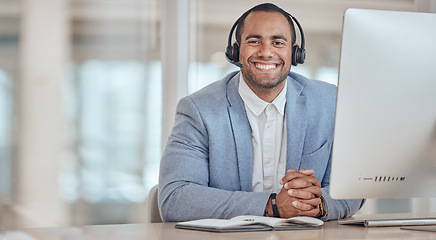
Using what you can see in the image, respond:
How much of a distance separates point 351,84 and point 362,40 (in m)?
0.10

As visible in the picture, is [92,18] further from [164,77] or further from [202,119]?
[202,119]

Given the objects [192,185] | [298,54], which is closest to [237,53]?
[298,54]

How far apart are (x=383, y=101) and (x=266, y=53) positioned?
89 centimetres

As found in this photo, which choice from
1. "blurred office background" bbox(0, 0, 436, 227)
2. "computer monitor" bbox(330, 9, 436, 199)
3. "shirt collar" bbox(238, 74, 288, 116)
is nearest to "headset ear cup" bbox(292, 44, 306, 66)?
"shirt collar" bbox(238, 74, 288, 116)

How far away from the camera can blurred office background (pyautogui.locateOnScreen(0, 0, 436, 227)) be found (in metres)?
3.09

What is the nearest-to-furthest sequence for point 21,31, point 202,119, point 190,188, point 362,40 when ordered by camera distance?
point 362,40 < point 190,188 < point 202,119 < point 21,31

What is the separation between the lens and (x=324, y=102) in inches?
79.8

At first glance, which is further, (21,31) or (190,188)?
(21,31)

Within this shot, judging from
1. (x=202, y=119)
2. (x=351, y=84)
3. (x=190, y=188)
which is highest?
(x=351, y=84)

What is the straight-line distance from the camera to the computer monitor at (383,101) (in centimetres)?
122

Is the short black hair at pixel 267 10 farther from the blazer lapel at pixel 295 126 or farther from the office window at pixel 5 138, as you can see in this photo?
the office window at pixel 5 138

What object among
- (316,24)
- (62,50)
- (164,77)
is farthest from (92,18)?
(316,24)

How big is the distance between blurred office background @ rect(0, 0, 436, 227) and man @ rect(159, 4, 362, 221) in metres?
1.21

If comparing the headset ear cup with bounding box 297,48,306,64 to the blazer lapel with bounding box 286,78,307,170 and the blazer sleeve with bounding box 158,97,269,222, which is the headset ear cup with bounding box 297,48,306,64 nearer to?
the blazer lapel with bounding box 286,78,307,170
